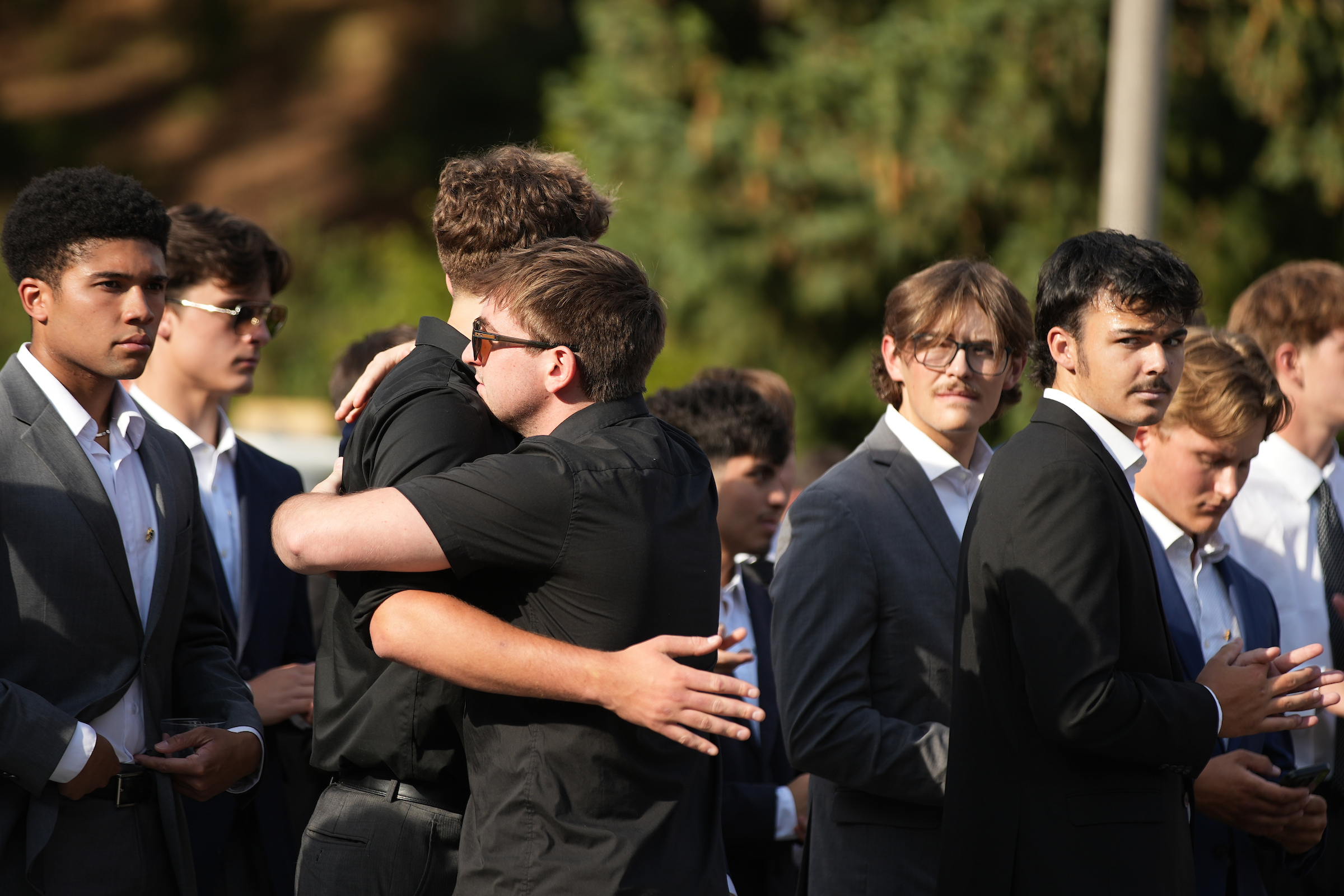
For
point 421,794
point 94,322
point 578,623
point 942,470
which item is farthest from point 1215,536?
point 94,322

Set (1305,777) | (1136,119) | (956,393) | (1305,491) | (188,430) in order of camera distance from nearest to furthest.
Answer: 1. (1305,777)
2. (956,393)
3. (188,430)
4. (1305,491)
5. (1136,119)

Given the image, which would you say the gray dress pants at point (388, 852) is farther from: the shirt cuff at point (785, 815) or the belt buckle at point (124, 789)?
the shirt cuff at point (785, 815)

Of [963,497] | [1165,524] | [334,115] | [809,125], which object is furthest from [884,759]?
[334,115]

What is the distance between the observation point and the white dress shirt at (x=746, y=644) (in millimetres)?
3805

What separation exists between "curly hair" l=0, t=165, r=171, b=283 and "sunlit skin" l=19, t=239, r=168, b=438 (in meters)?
0.02

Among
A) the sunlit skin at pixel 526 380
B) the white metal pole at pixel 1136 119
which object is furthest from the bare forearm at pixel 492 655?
the white metal pole at pixel 1136 119

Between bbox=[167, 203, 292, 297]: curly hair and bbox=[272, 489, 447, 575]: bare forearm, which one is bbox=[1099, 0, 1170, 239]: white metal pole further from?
bbox=[272, 489, 447, 575]: bare forearm

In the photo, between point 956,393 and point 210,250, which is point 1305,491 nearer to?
point 956,393

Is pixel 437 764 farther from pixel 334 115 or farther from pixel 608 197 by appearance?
pixel 334 115

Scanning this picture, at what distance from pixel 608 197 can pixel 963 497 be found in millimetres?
1304

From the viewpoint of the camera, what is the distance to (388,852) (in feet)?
8.09

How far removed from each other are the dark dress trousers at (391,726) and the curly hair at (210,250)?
2.16 m

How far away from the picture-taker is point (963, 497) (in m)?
3.51

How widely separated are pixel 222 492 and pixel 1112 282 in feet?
9.56
